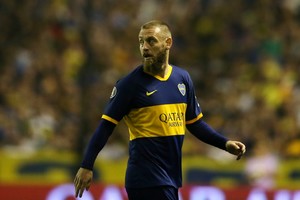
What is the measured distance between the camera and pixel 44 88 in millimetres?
16484

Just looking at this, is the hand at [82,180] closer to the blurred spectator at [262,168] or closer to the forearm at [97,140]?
the forearm at [97,140]

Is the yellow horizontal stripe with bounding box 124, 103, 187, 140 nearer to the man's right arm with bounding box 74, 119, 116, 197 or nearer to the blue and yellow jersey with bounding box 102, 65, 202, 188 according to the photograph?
the blue and yellow jersey with bounding box 102, 65, 202, 188

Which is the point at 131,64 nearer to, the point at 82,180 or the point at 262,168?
the point at 262,168

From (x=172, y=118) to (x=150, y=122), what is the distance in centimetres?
18

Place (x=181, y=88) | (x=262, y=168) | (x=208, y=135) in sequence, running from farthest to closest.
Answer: (x=262, y=168) → (x=208, y=135) → (x=181, y=88)

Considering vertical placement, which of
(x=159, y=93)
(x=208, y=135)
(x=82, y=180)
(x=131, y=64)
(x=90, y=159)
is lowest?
(x=82, y=180)

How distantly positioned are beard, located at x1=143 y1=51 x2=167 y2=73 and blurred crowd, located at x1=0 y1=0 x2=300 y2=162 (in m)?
6.88

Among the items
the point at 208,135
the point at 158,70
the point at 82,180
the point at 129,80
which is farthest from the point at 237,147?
the point at 82,180

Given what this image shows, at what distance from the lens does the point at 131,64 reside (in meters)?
17.7

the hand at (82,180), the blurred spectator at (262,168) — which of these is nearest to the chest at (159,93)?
the hand at (82,180)

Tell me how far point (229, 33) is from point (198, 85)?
135 cm

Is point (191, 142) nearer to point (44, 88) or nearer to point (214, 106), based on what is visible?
point (214, 106)

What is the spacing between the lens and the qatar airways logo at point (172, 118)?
749cm

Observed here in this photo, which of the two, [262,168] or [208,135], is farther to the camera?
[262,168]
